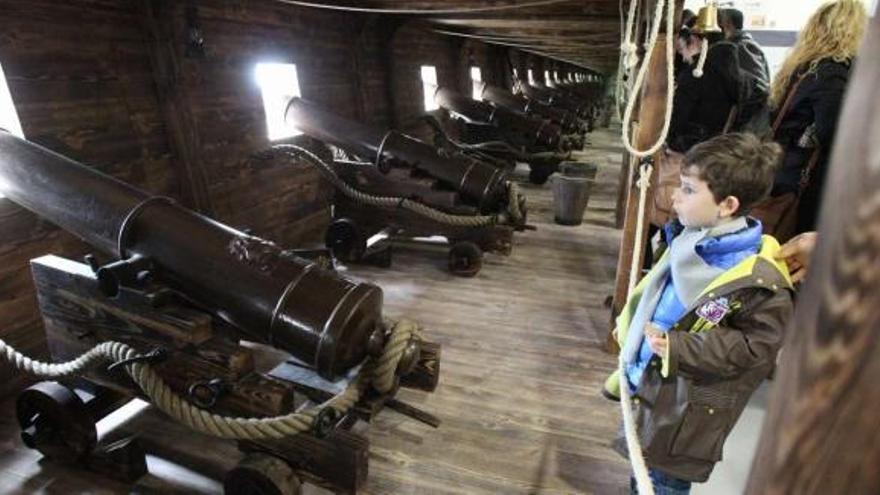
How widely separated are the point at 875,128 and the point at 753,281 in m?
1.07

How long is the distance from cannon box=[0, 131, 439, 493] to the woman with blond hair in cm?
181

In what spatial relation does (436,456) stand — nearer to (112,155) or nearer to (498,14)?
(112,155)

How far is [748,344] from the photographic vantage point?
4.00ft

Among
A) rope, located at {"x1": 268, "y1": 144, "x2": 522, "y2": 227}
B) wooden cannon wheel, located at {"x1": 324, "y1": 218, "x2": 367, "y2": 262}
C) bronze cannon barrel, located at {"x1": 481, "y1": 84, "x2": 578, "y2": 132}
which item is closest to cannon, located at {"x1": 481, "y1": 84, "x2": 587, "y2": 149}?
bronze cannon barrel, located at {"x1": 481, "y1": 84, "x2": 578, "y2": 132}

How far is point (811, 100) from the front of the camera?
216 centimetres

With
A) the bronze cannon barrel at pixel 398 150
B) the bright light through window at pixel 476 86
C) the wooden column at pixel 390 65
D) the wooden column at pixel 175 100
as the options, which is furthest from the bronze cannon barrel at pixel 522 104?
the wooden column at pixel 175 100

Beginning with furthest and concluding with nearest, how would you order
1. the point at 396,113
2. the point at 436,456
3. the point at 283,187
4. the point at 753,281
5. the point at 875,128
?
the point at 396,113, the point at 283,187, the point at 436,456, the point at 753,281, the point at 875,128

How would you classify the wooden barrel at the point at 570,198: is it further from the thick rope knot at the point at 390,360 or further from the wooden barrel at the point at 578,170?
the thick rope knot at the point at 390,360

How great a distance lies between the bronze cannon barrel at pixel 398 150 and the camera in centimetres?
427

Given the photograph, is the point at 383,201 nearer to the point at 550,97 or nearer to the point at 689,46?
the point at 689,46

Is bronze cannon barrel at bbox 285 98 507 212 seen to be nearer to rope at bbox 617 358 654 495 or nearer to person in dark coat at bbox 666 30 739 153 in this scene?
person in dark coat at bbox 666 30 739 153

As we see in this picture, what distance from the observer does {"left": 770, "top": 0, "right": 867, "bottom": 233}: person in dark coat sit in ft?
6.88

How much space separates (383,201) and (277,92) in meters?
1.48

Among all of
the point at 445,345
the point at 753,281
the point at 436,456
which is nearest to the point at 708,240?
the point at 753,281
